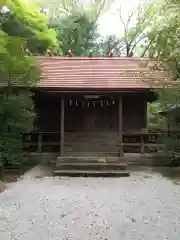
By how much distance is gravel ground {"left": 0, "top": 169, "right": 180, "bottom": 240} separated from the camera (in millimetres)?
4727

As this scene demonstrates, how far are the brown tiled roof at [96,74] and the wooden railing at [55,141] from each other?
1.99m

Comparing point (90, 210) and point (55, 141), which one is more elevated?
point (55, 141)

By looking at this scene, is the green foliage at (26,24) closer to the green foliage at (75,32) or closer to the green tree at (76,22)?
the green tree at (76,22)

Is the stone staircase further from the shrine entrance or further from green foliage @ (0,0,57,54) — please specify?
green foliage @ (0,0,57,54)

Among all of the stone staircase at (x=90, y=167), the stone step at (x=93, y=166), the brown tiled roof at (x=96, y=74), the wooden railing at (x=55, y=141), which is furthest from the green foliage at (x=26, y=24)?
the stone step at (x=93, y=166)

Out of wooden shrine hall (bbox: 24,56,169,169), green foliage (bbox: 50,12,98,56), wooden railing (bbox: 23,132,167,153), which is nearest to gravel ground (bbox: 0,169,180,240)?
wooden shrine hall (bbox: 24,56,169,169)

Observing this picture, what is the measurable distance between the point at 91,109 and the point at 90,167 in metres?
3.77

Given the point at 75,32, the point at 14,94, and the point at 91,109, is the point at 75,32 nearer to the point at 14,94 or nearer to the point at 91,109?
the point at 91,109

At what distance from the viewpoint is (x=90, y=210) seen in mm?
5961

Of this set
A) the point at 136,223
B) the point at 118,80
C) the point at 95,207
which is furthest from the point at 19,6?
the point at 136,223

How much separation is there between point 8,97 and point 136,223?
20.6ft

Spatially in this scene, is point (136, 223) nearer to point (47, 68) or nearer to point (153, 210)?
point (153, 210)

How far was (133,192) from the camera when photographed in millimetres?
7637

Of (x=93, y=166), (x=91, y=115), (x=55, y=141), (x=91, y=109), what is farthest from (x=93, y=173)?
(x=91, y=109)
